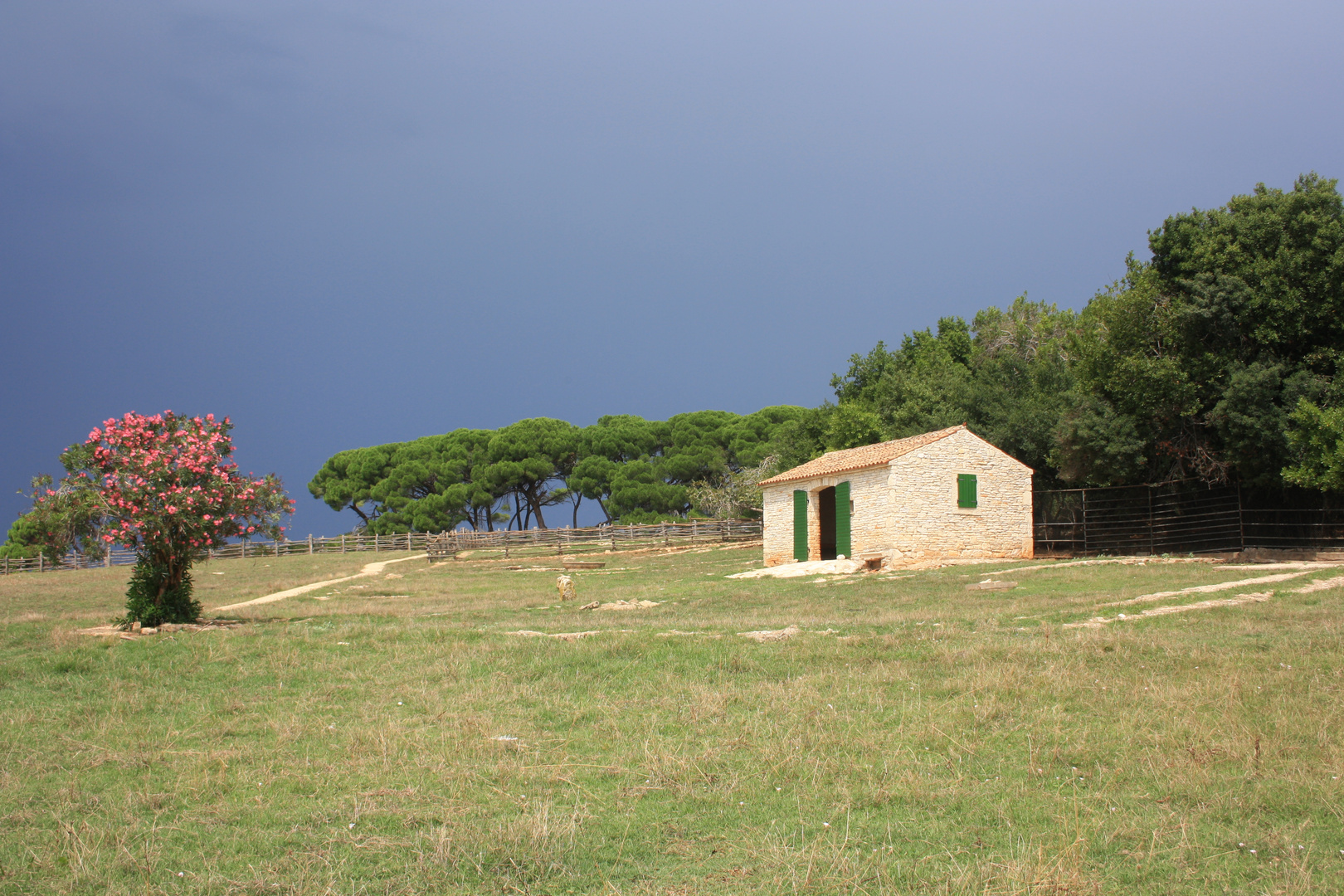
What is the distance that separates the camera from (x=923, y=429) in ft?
129

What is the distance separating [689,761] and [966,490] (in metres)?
22.3

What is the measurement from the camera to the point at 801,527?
29.5m

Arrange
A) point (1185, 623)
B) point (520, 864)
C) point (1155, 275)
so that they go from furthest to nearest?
point (1155, 275) → point (1185, 623) → point (520, 864)

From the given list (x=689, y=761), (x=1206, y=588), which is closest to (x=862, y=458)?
(x=1206, y=588)

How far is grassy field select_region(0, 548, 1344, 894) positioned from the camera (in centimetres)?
468

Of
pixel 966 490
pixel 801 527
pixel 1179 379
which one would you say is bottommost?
pixel 801 527

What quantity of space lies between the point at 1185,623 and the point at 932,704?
252 inches

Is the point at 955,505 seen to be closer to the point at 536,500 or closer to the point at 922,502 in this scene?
the point at 922,502

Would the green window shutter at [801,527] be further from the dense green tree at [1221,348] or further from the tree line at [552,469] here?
the tree line at [552,469]

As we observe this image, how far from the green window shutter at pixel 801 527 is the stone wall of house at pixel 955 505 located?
3885mm

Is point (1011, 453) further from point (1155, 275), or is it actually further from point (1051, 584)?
point (1051, 584)

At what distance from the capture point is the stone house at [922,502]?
2600 cm

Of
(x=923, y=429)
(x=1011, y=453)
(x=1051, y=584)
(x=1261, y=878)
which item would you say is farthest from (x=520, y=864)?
(x=923, y=429)

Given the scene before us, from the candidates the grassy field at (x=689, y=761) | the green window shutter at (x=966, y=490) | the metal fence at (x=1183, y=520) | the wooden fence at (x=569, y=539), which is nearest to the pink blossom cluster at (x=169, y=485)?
the grassy field at (x=689, y=761)
